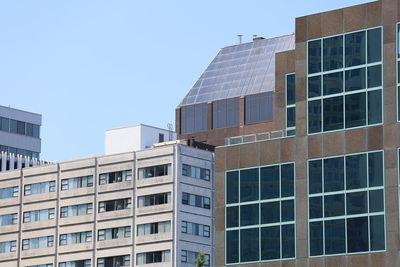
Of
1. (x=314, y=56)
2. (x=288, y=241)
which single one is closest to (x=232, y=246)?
(x=288, y=241)

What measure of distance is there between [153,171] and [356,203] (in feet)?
265

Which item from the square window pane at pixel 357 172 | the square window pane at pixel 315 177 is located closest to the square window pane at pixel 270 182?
the square window pane at pixel 315 177

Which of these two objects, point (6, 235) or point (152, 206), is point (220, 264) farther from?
point (6, 235)

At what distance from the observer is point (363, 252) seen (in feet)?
277

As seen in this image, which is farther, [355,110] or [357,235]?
[355,110]

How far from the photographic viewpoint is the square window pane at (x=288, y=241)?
88.2 metres

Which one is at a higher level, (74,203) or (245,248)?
(74,203)

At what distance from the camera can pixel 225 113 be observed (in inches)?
7367

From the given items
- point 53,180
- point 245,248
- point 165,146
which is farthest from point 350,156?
point 53,180

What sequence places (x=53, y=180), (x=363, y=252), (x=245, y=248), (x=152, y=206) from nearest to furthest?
(x=363, y=252), (x=245, y=248), (x=152, y=206), (x=53, y=180)

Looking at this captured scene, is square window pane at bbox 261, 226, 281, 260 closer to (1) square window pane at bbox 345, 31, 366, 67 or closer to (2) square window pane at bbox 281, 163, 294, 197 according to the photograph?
(2) square window pane at bbox 281, 163, 294, 197

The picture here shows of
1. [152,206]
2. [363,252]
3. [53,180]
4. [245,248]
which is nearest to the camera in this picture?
[363,252]

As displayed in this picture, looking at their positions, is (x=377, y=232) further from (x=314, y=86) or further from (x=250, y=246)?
(x=314, y=86)

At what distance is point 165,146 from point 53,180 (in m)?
18.0
